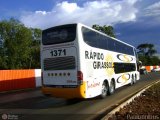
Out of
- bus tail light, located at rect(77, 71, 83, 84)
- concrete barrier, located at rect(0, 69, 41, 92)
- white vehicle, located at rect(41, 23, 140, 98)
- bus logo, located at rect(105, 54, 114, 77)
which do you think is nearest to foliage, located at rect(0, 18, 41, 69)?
concrete barrier, located at rect(0, 69, 41, 92)

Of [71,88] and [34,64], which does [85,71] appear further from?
[34,64]

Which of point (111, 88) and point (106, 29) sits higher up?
point (106, 29)

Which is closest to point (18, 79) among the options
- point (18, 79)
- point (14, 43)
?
point (18, 79)

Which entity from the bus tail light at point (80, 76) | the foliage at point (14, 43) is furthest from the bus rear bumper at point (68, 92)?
the foliage at point (14, 43)

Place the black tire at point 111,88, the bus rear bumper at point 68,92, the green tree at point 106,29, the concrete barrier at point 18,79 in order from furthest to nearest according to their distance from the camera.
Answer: the green tree at point 106,29, the concrete barrier at point 18,79, the black tire at point 111,88, the bus rear bumper at point 68,92

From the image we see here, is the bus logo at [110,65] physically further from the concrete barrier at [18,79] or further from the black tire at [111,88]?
the concrete barrier at [18,79]

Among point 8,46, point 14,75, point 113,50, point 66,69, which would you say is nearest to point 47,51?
point 66,69

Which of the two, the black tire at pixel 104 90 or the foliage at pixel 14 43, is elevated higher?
the foliage at pixel 14 43

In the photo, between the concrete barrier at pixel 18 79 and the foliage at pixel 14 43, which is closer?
the concrete barrier at pixel 18 79

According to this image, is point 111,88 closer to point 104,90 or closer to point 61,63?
point 104,90

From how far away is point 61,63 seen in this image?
50.0 feet

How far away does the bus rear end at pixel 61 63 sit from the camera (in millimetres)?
14680

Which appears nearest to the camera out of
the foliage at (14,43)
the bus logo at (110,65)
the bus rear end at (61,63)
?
the bus rear end at (61,63)

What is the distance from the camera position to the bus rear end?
14.7 metres
